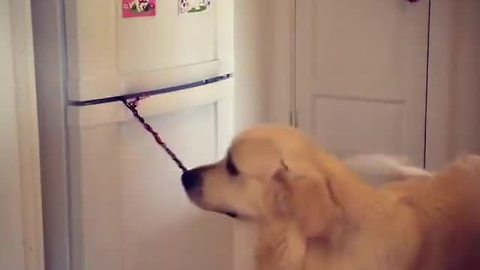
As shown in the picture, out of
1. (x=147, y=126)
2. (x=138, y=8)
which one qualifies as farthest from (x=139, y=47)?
(x=147, y=126)

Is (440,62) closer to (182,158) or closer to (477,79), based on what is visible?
(477,79)

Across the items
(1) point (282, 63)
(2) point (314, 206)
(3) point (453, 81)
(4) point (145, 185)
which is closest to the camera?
(2) point (314, 206)

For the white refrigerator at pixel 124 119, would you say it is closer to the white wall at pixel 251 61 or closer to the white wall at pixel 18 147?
the white wall at pixel 18 147

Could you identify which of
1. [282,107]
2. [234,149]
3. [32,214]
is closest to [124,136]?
[32,214]

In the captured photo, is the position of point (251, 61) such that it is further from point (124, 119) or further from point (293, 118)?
point (124, 119)

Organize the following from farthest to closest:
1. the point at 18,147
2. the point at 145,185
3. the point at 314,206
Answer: the point at 145,185, the point at 18,147, the point at 314,206

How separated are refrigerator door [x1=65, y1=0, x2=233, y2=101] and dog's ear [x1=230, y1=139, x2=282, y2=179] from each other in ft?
1.58

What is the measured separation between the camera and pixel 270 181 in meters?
1.61

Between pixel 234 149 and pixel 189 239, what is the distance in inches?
27.8

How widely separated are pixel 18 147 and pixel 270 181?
2.09ft

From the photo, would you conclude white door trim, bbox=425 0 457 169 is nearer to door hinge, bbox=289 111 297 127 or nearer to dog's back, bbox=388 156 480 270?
door hinge, bbox=289 111 297 127

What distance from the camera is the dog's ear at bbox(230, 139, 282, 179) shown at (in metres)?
1.61

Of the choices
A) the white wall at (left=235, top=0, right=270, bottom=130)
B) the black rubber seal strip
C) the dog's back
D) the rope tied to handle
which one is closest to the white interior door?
the white wall at (left=235, top=0, right=270, bottom=130)

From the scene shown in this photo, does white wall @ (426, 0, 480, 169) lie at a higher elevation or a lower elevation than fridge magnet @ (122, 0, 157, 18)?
lower
